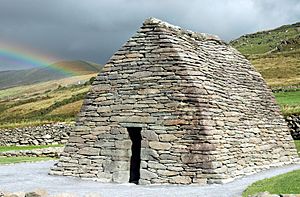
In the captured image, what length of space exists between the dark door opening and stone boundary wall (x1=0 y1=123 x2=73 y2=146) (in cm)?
1642

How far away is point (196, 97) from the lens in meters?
15.2

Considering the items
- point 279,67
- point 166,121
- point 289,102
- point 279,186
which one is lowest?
point 279,186

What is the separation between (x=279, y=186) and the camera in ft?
39.1

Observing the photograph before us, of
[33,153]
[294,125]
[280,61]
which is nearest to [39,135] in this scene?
[33,153]

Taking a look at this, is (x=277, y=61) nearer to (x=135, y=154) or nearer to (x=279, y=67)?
(x=279, y=67)

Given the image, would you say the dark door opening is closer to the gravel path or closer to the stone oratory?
the stone oratory

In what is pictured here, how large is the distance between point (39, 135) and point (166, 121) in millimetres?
19156

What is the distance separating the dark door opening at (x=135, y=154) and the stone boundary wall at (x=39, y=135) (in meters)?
16.4

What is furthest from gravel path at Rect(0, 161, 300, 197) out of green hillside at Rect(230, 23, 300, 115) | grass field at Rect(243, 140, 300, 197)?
green hillside at Rect(230, 23, 300, 115)

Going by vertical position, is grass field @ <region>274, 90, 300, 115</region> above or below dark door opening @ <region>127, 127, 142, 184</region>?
above

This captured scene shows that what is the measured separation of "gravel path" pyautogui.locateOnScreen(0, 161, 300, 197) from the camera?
42.4ft

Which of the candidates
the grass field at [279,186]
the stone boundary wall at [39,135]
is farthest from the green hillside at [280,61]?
the grass field at [279,186]

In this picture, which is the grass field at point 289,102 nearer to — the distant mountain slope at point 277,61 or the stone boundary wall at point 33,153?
the distant mountain slope at point 277,61

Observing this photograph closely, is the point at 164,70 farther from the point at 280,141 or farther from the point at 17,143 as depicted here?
the point at 17,143
